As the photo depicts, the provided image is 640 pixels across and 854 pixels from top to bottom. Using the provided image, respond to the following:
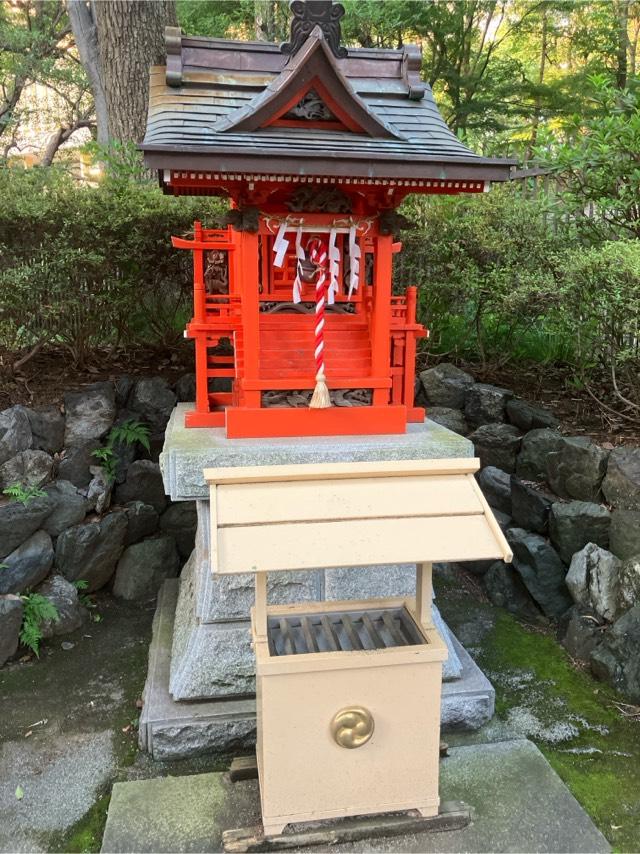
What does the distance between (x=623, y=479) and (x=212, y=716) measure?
359cm

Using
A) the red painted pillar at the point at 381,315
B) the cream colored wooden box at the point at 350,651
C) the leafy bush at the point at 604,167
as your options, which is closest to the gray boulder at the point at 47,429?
the red painted pillar at the point at 381,315

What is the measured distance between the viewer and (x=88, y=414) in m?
5.67

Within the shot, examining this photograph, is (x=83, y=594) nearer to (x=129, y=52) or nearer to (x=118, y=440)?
(x=118, y=440)

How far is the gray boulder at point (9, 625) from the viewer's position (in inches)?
173

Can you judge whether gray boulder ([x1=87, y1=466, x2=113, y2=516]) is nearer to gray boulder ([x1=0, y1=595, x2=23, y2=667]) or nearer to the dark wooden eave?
gray boulder ([x1=0, y1=595, x2=23, y2=667])

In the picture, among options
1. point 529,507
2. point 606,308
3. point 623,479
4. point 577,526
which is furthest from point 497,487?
point 606,308

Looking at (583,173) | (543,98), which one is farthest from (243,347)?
(543,98)

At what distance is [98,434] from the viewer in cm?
564

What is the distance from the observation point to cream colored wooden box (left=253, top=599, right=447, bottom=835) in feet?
8.53

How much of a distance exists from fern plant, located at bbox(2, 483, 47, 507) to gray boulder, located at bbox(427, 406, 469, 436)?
12.4 feet

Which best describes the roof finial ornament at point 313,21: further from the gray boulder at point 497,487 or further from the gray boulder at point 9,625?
the gray boulder at point 9,625

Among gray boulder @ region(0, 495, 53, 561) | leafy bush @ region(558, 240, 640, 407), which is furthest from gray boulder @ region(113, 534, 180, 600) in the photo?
leafy bush @ region(558, 240, 640, 407)

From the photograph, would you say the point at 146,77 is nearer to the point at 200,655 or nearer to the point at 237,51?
the point at 237,51

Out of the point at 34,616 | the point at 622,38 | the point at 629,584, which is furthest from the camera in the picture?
the point at 622,38
